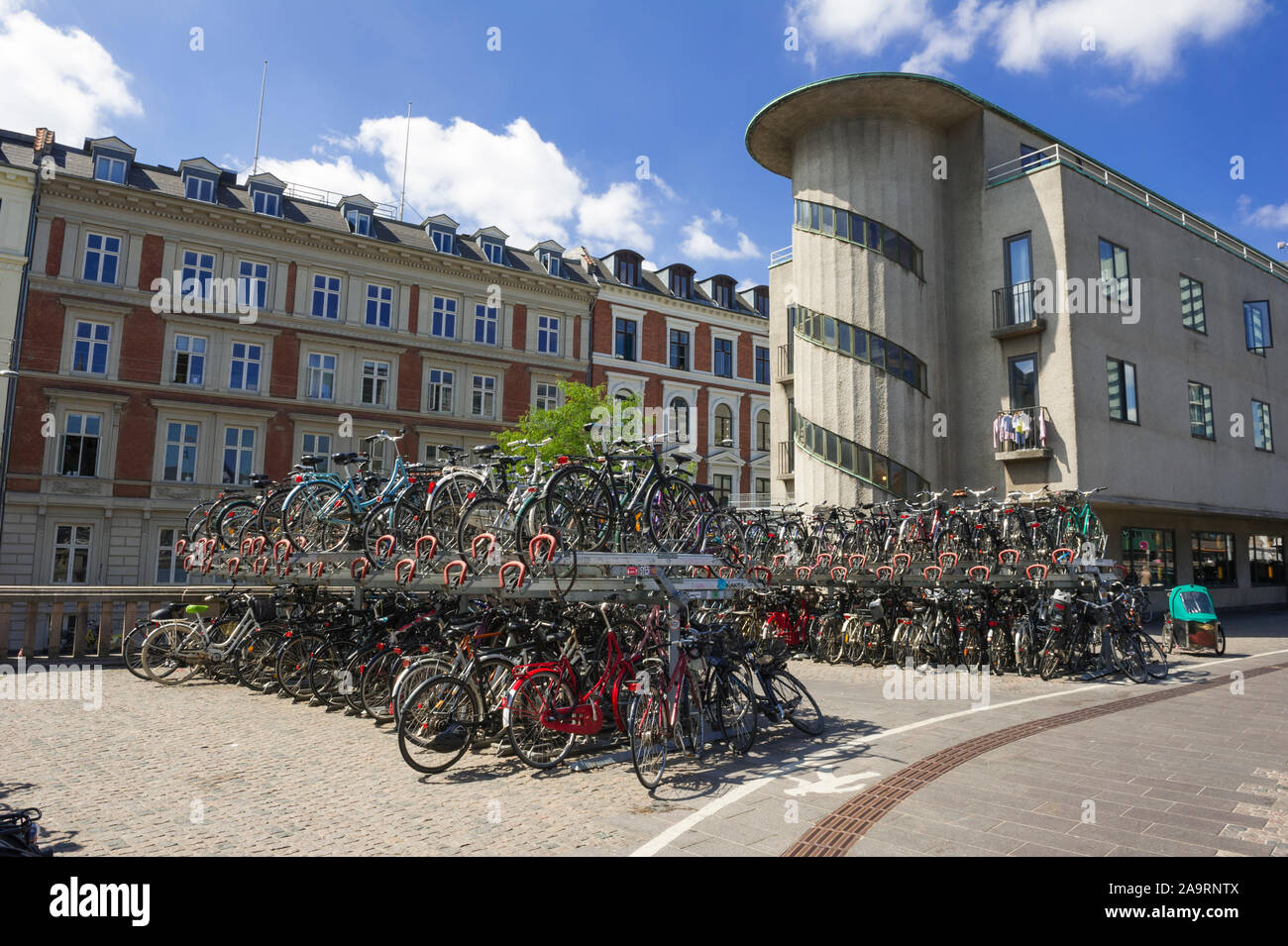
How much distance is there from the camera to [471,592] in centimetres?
805

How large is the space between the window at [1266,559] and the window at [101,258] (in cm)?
4261

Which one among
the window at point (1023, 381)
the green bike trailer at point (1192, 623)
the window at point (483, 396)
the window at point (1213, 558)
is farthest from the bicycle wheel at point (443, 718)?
the window at point (483, 396)

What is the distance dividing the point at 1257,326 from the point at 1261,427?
3.73 meters

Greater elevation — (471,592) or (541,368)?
(541,368)

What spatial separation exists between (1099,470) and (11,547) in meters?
32.7

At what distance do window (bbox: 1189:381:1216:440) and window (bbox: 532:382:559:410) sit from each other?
963 inches

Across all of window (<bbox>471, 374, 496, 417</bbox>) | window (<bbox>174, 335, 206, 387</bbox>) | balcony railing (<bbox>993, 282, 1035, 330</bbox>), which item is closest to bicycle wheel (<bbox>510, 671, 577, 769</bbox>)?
balcony railing (<bbox>993, 282, 1035, 330</bbox>)

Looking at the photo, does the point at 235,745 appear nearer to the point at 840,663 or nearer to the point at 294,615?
the point at 294,615

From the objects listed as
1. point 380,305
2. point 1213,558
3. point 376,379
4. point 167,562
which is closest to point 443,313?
point 380,305

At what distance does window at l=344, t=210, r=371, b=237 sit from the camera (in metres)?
33.1

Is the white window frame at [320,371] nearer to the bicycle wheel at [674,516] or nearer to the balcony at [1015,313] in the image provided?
the balcony at [1015,313]
